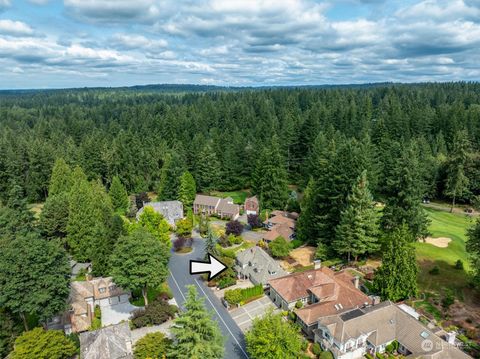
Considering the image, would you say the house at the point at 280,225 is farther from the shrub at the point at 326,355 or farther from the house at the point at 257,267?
the shrub at the point at 326,355

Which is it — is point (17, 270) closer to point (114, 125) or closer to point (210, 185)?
point (210, 185)

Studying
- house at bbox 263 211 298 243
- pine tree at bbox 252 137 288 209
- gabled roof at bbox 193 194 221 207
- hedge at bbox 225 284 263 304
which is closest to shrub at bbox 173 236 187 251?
house at bbox 263 211 298 243

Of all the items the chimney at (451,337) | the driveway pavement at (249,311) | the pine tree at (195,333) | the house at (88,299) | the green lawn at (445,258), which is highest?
the pine tree at (195,333)

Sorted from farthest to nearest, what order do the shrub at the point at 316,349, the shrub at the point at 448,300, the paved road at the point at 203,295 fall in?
1. the shrub at the point at 448,300
2. the paved road at the point at 203,295
3. the shrub at the point at 316,349

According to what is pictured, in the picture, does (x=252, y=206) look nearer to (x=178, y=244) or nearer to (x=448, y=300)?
(x=178, y=244)

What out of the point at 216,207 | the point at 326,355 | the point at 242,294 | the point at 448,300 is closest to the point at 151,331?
the point at 242,294

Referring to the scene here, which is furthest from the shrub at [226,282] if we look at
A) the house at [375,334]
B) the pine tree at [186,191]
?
the pine tree at [186,191]
